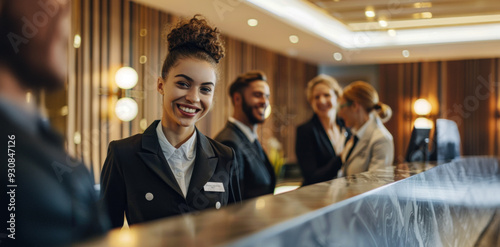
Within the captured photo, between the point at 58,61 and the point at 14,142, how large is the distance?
245 millimetres

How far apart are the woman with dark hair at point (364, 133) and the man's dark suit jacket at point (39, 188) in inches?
73.5

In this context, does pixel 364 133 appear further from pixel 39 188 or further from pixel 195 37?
pixel 39 188

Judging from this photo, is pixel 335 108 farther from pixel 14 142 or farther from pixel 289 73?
pixel 289 73

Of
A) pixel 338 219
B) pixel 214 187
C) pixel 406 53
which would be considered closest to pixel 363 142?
pixel 214 187

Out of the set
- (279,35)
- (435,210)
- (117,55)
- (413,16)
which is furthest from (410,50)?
(435,210)

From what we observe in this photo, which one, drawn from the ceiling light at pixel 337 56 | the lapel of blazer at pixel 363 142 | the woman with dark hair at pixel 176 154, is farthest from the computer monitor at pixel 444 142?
the ceiling light at pixel 337 56

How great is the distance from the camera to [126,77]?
5.75 metres

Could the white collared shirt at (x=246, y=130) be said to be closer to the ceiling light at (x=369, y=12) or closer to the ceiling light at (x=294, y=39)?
the ceiling light at (x=369, y=12)

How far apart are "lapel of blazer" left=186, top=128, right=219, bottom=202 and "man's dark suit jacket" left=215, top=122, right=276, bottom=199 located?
89cm

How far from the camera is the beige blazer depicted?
2.91 m

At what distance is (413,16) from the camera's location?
7289 millimetres

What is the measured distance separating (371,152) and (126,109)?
3.56 meters

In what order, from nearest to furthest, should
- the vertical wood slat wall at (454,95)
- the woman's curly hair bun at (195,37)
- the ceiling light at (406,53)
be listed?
1. the woman's curly hair bun at (195,37)
2. the ceiling light at (406,53)
3. the vertical wood slat wall at (454,95)

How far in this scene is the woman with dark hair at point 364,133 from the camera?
2930 millimetres
